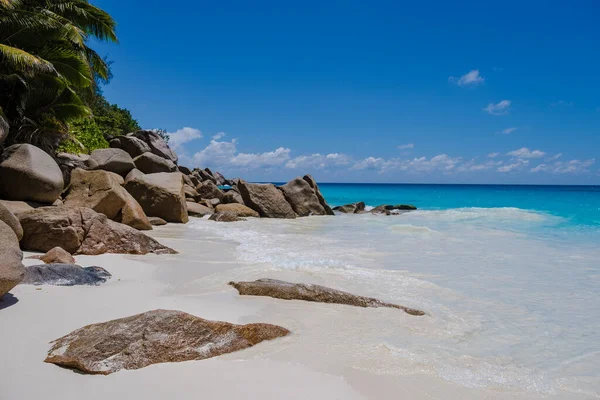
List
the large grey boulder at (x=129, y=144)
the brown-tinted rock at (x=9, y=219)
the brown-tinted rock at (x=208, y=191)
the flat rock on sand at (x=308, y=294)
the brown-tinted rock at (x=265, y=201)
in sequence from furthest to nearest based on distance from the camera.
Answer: the large grey boulder at (x=129, y=144) → the brown-tinted rock at (x=208, y=191) → the brown-tinted rock at (x=265, y=201) → the brown-tinted rock at (x=9, y=219) → the flat rock on sand at (x=308, y=294)

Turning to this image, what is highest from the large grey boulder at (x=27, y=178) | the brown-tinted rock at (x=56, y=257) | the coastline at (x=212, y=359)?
the large grey boulder at (x=27, y=178)

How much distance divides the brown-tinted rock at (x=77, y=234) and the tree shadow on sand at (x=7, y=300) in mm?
2514

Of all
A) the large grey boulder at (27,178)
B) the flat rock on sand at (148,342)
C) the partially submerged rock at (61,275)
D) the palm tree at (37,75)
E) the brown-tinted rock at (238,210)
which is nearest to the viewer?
the flat rock on sand at (148,342)

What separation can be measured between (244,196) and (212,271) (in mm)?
12903

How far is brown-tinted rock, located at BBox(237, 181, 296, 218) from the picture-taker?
1873 centimetres

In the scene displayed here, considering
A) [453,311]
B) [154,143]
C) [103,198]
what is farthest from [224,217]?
[154,143]

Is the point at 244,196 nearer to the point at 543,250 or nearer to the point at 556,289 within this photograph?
the point at 543,250

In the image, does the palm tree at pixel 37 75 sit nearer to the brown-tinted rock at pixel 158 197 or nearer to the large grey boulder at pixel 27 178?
the brown-tinted rock at pixel 158 197

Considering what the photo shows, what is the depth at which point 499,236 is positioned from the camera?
13906 mm

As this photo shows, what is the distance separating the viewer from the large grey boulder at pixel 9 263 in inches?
152

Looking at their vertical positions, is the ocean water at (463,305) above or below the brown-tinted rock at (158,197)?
below

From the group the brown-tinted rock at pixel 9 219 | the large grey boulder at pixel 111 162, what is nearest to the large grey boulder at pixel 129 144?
the large grey boulder at pixel 111 162

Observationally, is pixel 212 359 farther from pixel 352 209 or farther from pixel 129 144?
pixel 129 144

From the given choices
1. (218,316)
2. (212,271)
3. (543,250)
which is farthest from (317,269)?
(543,250)
